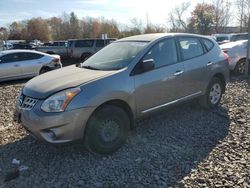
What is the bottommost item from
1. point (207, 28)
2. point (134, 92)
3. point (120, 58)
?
point (134, 92)

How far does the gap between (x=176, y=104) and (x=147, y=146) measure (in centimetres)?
108

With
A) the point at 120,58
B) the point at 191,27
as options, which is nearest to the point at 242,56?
the point at 120,58

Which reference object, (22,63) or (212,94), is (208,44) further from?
(22,63)

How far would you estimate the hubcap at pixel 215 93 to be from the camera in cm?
604

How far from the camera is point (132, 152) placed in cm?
427

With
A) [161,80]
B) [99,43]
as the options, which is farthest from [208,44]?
[99,43]

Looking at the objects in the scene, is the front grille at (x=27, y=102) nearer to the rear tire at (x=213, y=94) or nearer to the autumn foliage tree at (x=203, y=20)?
the rear tire at (x=213, y=94)

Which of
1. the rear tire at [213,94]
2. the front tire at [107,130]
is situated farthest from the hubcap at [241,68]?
the front tire at [107,130]

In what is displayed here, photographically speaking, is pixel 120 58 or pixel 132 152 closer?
pixel 132 152

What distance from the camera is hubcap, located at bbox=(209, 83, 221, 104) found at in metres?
6.04

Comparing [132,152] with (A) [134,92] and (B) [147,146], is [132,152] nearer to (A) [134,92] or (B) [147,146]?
(B) [147,146]

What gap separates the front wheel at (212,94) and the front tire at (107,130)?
2282 mm

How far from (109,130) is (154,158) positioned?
0.76 m

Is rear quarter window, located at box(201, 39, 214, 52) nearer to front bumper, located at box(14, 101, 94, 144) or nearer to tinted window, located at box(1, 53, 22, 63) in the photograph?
front bumper, located at box(14, 101, 94, 144)
